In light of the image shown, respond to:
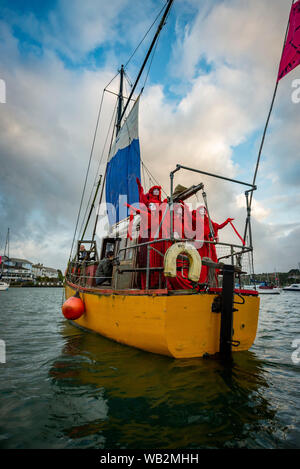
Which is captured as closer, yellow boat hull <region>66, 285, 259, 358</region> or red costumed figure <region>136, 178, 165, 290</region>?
yellow boat hull <region>66, 285, 259, 358</region>

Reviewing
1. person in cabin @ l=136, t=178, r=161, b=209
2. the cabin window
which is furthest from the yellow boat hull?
person in cabin @ l=136, t=178, r=161, b=209

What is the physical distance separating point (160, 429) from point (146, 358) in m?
2.36

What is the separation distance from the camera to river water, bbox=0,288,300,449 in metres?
2.36

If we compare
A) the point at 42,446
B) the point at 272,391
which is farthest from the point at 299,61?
the point at 42,446

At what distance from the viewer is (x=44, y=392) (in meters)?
3.44

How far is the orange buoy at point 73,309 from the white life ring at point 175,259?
4350 mm

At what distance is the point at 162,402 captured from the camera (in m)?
3.12

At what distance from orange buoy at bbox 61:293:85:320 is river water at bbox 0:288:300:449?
168 centimetres

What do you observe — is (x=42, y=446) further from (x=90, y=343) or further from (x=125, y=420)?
(x=90, y=343)

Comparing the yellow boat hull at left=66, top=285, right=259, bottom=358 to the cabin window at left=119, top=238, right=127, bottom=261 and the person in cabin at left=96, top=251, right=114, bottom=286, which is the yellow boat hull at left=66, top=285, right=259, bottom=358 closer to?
the cabin window at left=119, top=238, right=127, bottom=261

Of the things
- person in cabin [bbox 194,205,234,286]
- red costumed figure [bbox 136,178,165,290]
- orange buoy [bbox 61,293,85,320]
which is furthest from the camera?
orange buoy [bbox 61,293,85,320]

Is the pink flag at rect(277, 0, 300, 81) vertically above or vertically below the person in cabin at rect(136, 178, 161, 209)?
above

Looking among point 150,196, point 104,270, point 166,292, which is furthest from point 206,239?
point 104,270

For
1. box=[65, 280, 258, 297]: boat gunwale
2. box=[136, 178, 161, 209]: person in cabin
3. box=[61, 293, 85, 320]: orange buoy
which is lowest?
box=[61, 293, 85, 320]: orange buoy
